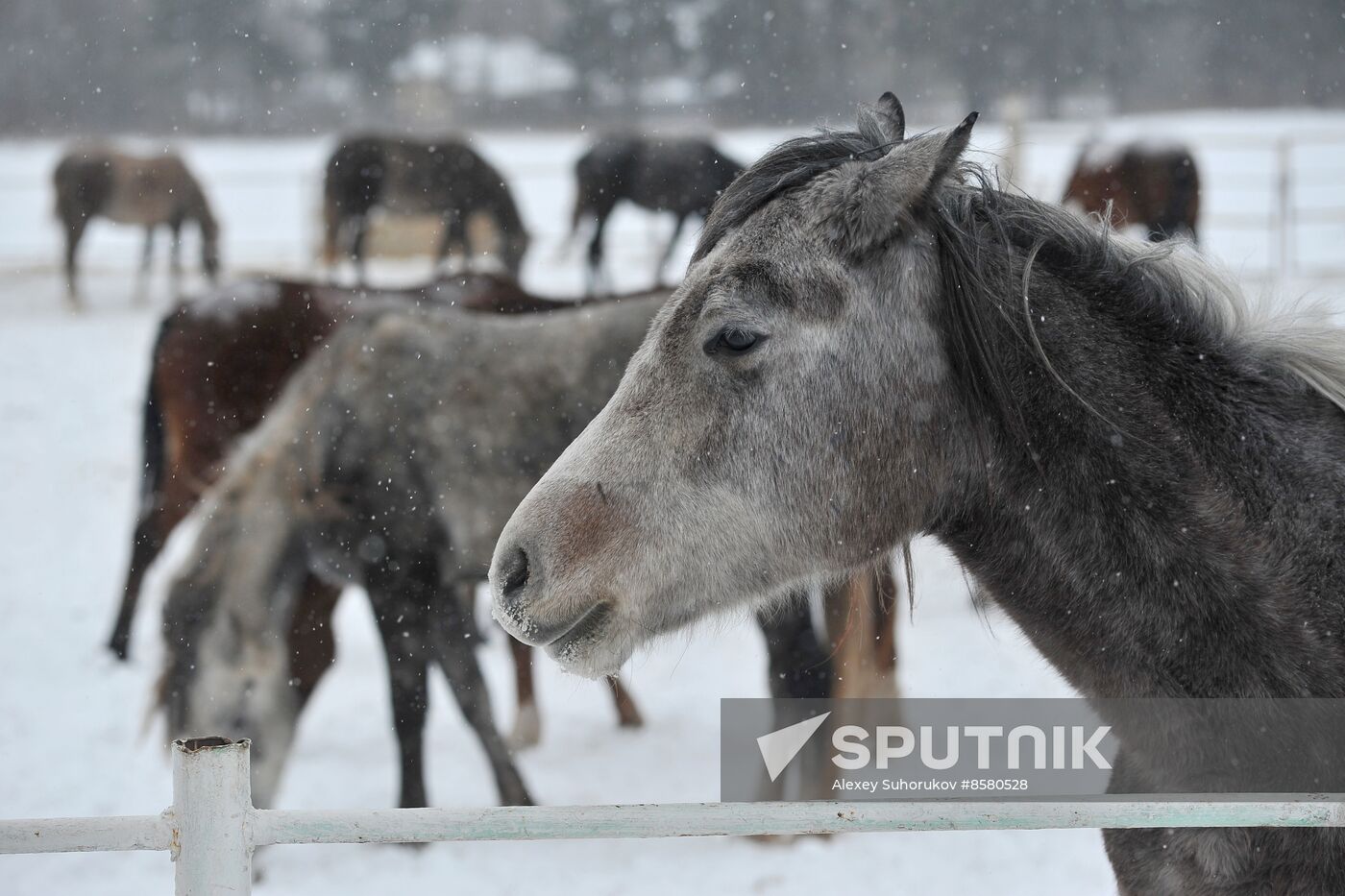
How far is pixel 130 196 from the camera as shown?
480 inches

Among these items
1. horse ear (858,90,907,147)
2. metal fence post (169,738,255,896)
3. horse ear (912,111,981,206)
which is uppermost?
horse ear (858,90,907,147)

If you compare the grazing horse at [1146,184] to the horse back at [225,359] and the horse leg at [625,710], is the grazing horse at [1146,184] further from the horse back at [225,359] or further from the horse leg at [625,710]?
the horse back at [225,359]

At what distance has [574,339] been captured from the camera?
4055mm

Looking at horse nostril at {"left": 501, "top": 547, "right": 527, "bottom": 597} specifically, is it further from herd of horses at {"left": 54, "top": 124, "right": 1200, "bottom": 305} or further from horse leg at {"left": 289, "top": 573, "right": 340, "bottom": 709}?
herd of horses at {"left": 54, "top": 124, "right": 1200, "bottom": 305}

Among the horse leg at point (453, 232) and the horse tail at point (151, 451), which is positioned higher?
the horse leg at point (453, 232)

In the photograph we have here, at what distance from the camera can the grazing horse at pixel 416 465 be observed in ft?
12.7

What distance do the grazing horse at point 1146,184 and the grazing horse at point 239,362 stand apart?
3976mm

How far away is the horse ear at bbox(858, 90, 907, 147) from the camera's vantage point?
1804mm

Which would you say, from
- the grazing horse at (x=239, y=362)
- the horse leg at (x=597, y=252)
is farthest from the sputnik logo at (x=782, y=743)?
the horse leg at (x=597, y=252)

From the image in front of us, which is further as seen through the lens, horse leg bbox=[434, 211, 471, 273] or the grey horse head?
horse leg bbox=[434, 211, 471, 273]

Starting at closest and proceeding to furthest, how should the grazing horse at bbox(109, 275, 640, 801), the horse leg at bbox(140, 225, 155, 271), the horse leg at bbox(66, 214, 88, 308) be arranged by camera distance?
the grazing horse at bbox(109, 275, 640, 801)
the horse leg at bbox(66, 214, 88, 308)
the horse leg at bbox(140, 225, 155, 271)

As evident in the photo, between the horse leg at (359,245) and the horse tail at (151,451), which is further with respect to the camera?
the horse leg at (359,245)

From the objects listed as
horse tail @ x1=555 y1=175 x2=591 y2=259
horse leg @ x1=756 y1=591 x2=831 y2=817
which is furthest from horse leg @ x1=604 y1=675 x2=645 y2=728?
horse tail @ x1=555 y1=175 x2=591 y2=259

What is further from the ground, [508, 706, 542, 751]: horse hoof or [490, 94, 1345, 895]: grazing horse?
[490, 94, 1345, 895]: grazing horse
